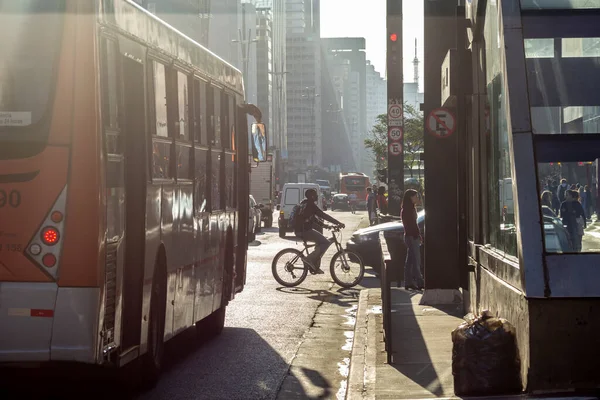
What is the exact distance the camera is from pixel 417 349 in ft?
39.9

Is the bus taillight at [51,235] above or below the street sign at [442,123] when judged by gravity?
below

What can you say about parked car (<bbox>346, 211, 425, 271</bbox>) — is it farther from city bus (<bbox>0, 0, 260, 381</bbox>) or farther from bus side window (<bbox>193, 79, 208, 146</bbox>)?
city bus (<bbox>0, 0, 260, 381</bbox>)

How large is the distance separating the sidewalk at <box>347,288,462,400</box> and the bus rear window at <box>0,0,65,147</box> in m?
3.36

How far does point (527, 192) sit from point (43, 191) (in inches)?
143

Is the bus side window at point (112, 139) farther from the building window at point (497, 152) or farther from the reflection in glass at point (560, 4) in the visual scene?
the reflection in glass at point (560, 4)

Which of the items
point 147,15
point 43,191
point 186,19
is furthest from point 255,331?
point 186,19

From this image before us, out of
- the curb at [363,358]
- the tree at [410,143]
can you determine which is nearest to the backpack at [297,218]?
the curb at [363,358]

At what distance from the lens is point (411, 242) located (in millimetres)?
20531

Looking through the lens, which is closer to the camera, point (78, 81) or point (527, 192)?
point (78, 81)

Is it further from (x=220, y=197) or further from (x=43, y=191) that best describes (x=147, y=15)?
(x=220, y=197)

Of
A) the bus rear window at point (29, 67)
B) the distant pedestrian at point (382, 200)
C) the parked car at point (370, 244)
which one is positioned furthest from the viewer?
the distant pedestrian at point (382, 200)

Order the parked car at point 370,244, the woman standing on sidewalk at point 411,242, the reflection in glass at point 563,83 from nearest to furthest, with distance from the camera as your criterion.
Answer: the reflection in glass at point 563,83 → the woman standing on sidewalk at point 411,242 → the parked car at point 370,244

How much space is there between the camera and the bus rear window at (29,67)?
25.9 feet

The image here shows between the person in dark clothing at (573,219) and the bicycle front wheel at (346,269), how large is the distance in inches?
483
